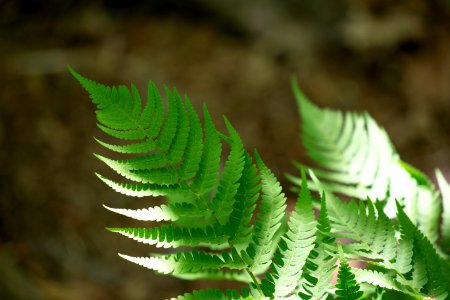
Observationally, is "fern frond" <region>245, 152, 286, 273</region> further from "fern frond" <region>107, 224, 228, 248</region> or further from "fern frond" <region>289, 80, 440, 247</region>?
"fern frond" <region>289, 80, 440, 247</region>

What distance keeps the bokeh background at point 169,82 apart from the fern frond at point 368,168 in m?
2.39

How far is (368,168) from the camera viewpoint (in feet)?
4.47

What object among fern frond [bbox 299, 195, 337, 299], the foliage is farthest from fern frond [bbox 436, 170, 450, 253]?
fern frond [bbox 299, 195, 337, 299]

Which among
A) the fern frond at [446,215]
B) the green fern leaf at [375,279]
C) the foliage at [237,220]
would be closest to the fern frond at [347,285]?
the foliage at [237,220]

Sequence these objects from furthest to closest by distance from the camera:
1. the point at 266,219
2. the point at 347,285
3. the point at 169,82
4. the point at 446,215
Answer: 1. the point at 169,82
2. the point at 446,215
3. the point at 266,219
4. the point at 347,285

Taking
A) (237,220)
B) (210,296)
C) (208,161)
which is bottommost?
(210,296)

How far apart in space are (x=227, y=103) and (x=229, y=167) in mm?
3698

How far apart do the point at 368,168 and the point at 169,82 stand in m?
3.55

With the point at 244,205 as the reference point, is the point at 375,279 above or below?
below

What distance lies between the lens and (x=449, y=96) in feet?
14.5

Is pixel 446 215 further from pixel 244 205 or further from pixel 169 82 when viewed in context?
pixel 169 82

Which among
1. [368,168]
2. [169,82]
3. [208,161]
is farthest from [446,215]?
[169,82]

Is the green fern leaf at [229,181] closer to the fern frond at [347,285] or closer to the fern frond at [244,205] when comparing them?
the fern frond at [244,205]

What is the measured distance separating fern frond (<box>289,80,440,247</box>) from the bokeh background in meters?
2.39
